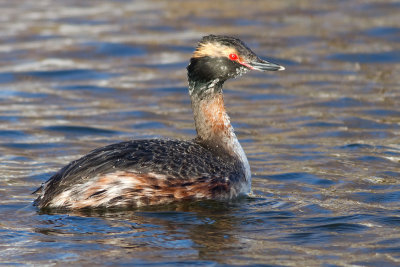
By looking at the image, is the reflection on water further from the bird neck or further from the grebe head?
the grebe head

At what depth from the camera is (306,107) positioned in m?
12.3

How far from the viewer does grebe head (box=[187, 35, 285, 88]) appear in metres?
8.63

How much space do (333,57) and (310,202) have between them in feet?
23.2

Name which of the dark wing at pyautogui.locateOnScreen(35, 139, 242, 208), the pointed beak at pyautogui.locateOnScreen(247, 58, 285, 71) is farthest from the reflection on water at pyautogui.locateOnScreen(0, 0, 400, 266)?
the pointed beak at pyautogui.locateOnScreen(247, 58, 285, 71)

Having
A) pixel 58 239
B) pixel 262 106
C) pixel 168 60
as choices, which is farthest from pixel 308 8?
pixel 58 239

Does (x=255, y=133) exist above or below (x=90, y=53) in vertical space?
below

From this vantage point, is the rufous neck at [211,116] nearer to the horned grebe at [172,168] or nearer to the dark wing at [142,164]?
the horned grebe at [172,168]

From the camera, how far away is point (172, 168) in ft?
25.6

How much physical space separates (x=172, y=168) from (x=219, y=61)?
1427 millimetres

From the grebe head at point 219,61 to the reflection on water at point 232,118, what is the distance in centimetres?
124

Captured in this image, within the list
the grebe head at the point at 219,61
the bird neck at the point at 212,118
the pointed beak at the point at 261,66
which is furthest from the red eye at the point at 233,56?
the bird neck at the point at 212,118

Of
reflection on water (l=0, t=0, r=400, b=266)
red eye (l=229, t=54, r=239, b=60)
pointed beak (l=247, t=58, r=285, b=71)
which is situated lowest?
reflection on water (l=0, t=0, r=400, b=266)

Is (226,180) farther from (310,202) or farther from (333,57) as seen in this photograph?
(333,57)

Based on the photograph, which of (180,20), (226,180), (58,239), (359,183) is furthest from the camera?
(180,20)
